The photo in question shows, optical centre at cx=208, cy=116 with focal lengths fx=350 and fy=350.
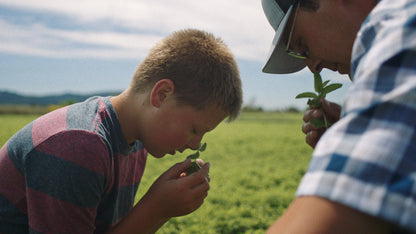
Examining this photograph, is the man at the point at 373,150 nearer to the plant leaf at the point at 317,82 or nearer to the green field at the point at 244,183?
the plant leaf at the point at 317,82

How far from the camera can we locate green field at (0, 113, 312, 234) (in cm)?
350

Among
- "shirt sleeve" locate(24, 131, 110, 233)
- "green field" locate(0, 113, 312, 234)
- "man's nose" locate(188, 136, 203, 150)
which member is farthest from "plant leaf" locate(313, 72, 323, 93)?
"green field" locate(0, 113, 312, 234)

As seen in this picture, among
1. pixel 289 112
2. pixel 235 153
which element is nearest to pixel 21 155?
pixel 235 153

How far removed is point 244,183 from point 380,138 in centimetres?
438

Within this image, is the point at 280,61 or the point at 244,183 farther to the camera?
the point at 244,183

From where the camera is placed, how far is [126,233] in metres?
1.73

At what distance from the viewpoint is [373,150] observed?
66 centimetres

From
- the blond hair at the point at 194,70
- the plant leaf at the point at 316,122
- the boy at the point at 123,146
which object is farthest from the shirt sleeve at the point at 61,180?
the plant leaf at the point at 316,122

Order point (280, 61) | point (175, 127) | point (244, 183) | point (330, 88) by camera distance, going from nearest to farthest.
A: point (330, 88) < point (175, 127) < point (280, 61) < point (244, 183)

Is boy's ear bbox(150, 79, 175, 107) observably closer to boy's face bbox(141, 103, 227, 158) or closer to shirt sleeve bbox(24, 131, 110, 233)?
boy's face bbox(141, 103, 227, 158)

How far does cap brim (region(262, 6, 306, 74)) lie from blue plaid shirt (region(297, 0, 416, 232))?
92 centimetres

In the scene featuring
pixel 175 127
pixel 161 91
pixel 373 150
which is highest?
pixel 373 150

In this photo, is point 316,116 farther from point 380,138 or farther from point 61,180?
point 61,180

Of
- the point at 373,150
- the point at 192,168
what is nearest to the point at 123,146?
the point at 192,168
